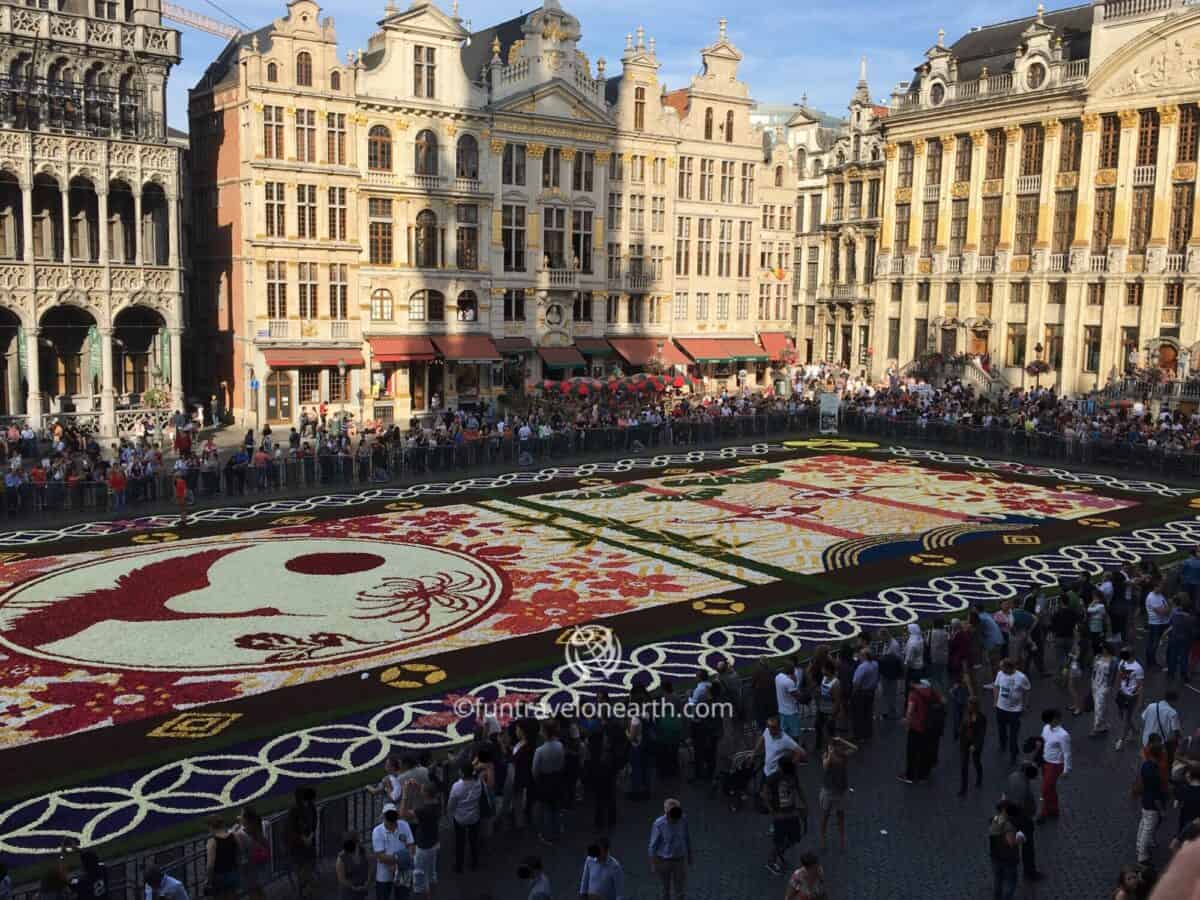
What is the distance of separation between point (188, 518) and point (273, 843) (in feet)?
64.8

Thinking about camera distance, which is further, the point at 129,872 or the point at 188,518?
the point at 188,518

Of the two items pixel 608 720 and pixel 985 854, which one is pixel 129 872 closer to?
pixel 608 720

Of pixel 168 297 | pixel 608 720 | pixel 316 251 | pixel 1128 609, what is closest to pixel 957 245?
pixel 316 251

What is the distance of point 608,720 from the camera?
1538 cm

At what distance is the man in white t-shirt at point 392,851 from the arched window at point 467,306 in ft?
143

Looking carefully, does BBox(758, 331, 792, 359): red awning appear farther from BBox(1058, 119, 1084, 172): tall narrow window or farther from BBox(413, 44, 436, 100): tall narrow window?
BBox(413, 44, 436, 100): tall narrow window

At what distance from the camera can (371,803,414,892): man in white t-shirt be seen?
39.8 ft

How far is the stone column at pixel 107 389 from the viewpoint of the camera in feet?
142

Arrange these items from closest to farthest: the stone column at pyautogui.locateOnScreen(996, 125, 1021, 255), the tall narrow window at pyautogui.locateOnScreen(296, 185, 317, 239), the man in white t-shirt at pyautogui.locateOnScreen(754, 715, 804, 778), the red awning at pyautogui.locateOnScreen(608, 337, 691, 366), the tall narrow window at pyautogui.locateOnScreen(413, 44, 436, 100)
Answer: the man in white t-shirt at pyautogui.locateOnScreen(754, 715, 804, 778)
the tall narrow window at pyautogui.locateOnScreen(296, 185, 317, 239)
the tall narrow window at pyautogui.locateOnScreen(413, 44, 436, 100)
the red awning at pyautogui.locateOnScreen(608, 337, 691, 366)
the stone column at pyautogui.locateOnScreen(996, 125, 1021, 255)

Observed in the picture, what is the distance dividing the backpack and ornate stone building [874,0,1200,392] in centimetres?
4380

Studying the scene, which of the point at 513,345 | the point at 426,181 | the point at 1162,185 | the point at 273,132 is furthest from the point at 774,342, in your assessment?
the point at 273,132

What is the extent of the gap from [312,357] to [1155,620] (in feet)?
121

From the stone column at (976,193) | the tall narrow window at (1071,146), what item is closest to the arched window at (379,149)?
the stone column at (976,193)

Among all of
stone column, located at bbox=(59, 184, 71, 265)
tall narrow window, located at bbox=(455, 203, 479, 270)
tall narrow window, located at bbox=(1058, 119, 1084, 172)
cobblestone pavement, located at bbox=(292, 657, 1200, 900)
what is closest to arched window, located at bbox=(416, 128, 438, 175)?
tall narrow window, located at bbox=(455, 203, 479, 270)
